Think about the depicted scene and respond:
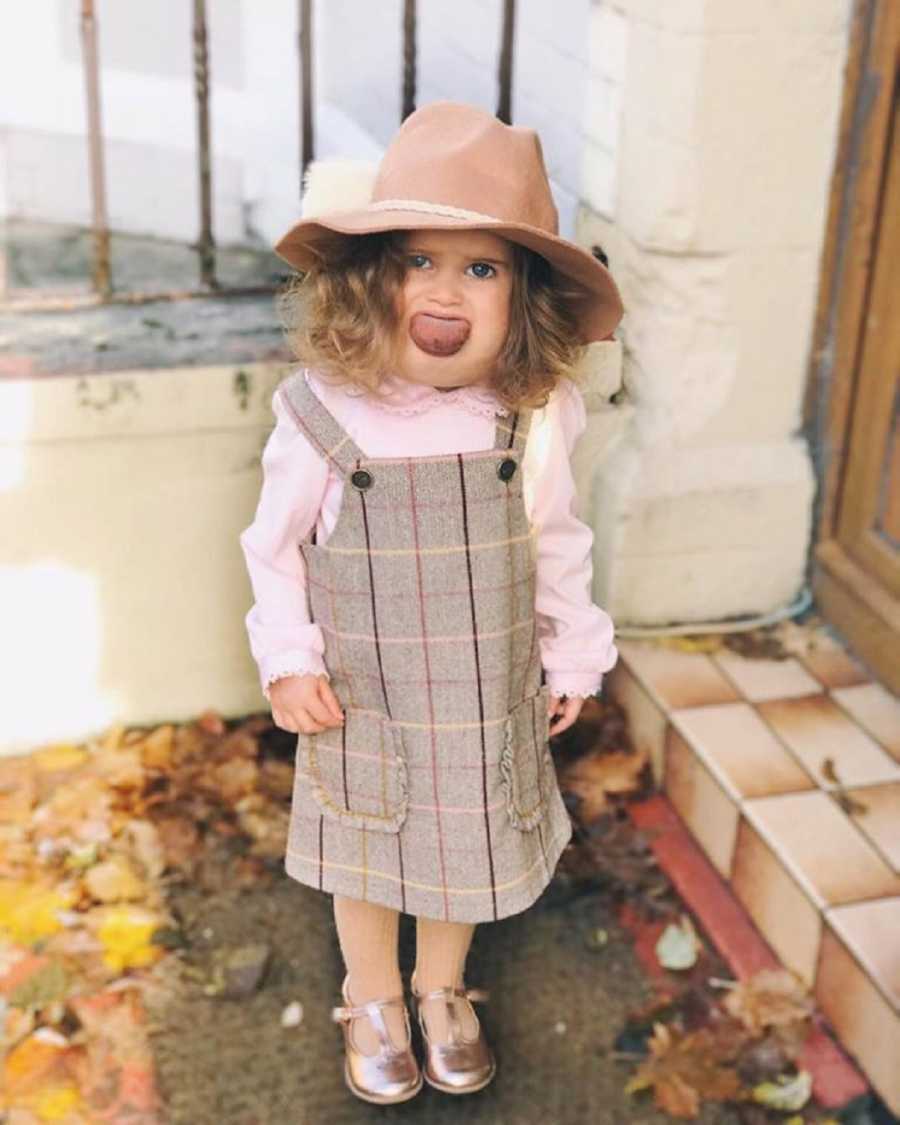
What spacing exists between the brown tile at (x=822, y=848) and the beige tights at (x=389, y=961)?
62cm

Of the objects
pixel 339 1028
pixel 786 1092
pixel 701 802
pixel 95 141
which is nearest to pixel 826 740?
pixel 701 802

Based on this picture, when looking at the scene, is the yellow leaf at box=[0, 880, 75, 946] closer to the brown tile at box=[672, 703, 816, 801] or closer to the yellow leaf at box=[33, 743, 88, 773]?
the yellow leaf at box=[33, 743, 88, 773]

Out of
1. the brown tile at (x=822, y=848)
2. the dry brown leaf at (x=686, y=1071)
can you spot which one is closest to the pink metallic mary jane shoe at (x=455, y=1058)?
the dry brown leaf at (x=686, y=1071)

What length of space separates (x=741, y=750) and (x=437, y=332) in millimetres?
1322

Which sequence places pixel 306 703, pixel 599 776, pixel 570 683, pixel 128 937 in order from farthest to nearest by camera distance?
pixel 599 776
pixel 128 937
pixel 570 683
pixel 306 703

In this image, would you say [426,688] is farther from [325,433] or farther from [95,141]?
[95,141]

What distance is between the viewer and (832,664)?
11.2 feet

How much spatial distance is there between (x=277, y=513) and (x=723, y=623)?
1547 mm

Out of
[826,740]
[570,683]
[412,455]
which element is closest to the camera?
[412,455]

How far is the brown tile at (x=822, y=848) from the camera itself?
8.95 ft

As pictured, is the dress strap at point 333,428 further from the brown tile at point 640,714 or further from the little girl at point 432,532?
the brown tile at point 640,714

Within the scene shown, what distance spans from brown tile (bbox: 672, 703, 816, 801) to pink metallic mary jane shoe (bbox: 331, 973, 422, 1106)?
0.83 metres

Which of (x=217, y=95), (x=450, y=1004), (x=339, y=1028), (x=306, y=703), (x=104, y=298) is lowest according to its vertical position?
(x=339, y=1028)

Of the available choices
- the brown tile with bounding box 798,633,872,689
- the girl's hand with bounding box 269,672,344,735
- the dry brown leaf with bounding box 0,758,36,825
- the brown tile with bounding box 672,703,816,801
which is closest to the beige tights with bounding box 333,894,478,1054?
the girl's hand with bounding box 269,672,344,735
